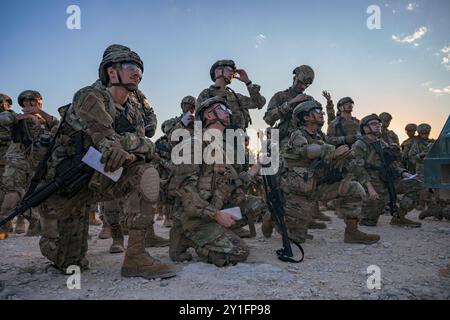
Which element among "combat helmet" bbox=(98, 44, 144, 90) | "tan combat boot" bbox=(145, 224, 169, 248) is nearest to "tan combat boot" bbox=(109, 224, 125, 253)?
"tan combat boot" bbox=(145, 224, 169, 248)

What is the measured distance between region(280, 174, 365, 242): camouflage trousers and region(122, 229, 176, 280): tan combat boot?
100 inches

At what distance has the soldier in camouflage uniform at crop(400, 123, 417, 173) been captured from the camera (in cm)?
1085

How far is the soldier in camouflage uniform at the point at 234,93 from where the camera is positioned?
6.50 metres

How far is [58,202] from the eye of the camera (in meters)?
3.60

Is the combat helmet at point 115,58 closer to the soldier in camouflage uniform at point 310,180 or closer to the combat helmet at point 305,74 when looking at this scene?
the soldier in camouflage uniform at point 310,180

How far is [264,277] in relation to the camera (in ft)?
11.5

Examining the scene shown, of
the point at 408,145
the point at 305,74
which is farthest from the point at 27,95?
the point at 408,145

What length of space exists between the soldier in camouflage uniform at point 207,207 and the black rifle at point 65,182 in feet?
3.86

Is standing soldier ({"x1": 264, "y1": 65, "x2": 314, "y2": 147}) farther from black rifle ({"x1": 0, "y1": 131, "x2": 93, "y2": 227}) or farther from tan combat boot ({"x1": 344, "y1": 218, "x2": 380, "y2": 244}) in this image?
black rifle ({"x1": 0, "y1": 131, "x2": 93, "y2": 227})

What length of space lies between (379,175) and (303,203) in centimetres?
311

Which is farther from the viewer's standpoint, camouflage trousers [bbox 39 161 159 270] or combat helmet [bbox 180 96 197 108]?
combat helmet [bbox 180 96 197 108]

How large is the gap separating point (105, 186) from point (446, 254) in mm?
4654

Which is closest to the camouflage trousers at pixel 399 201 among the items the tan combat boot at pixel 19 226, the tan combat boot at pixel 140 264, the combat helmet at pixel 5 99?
the tan combat boot at pixel 140 264
